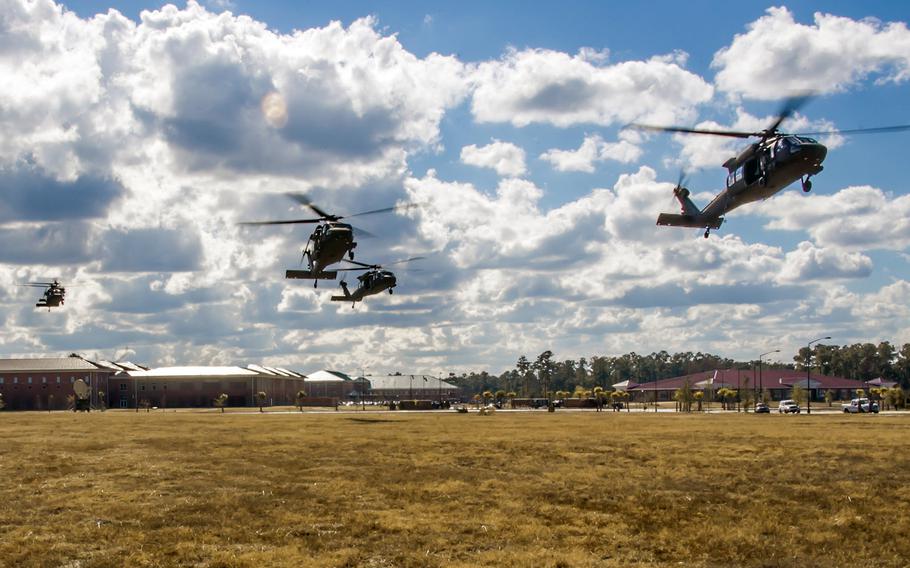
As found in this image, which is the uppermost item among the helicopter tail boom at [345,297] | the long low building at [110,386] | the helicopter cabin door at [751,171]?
the helicopter cabin door at [751,171]

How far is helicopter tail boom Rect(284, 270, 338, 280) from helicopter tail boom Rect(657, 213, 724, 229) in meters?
28.1

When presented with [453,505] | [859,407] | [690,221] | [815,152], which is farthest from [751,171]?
[859,407]

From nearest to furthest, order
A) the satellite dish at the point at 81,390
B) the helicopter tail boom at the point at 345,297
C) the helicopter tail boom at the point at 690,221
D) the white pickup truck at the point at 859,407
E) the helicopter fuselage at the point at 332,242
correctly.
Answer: the helicopter tail boom at the point at 690,221 < the helicopter fuselage at the point at 332,242 < the helicopter tail boom at the point at 345,297 < the white pickup truck at the point at 859,407 < the satellite dish at the point at 81,390

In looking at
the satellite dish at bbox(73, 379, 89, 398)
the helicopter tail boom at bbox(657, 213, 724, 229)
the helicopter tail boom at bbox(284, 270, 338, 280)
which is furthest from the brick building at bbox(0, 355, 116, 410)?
the helicopter tail boom at bbox(657, 213, 724, 229)

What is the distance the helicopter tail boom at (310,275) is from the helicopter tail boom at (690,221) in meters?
28.1

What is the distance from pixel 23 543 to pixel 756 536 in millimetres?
19931

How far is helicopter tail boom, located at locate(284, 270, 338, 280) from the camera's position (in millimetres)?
63281

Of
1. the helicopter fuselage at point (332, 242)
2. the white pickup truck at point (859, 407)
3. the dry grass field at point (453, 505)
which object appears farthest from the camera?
the white pickup truck at point (859, 407)

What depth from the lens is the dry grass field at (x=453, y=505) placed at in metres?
21.7

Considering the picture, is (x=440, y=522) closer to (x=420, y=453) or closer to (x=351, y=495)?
(x=351, y=495)

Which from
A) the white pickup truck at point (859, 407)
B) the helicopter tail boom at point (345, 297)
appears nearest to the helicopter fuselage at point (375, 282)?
the helicopter tail boom at point (345, 297)

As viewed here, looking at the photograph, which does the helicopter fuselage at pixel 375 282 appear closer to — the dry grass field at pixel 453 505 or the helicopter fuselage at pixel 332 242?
the helicopter fuselage at pixel 332 242

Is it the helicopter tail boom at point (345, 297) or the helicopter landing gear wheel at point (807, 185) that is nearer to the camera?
the helicopter landing gear wheel at point (807, 185)

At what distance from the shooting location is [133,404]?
194 metres
